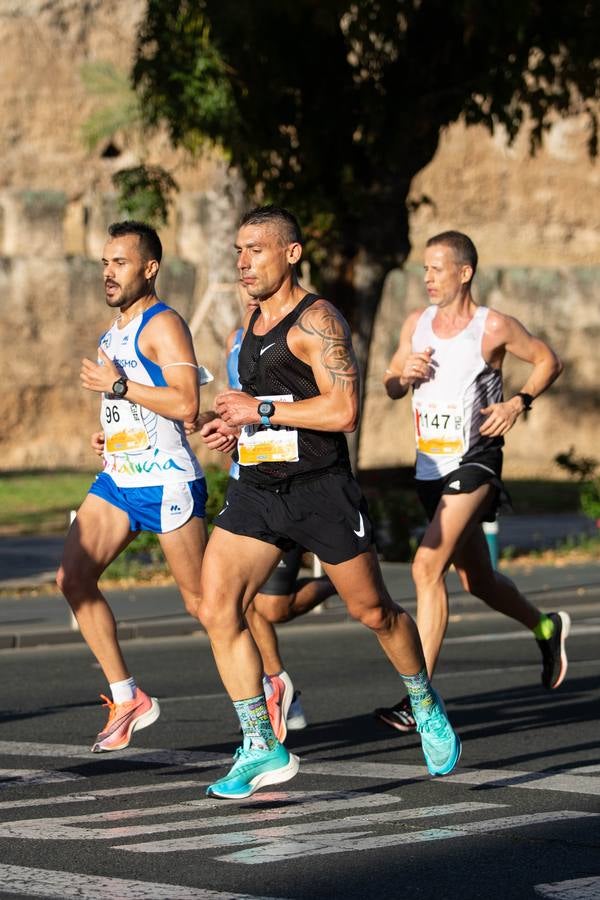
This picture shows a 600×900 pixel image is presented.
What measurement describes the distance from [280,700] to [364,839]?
235 centimetres

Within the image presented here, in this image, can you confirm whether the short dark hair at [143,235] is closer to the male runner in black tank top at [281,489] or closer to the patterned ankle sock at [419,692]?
the male runner in black tank top at [281,489]

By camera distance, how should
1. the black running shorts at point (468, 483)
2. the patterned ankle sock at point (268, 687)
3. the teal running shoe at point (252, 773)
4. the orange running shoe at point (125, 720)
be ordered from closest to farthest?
the teal running shoe at point (252, 773) → the orange running shoe at point (125, 720) → the patterned ankle sock at point (268, 687) → the black running shorts at point (468, 483)

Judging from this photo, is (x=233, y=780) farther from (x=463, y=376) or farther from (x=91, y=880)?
(x=463, y=376)

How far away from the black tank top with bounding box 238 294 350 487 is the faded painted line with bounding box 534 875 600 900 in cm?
196

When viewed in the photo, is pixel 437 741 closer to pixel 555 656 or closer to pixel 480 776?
pixel 480 776

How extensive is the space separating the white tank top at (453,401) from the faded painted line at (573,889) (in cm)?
344

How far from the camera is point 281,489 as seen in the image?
23.1ft

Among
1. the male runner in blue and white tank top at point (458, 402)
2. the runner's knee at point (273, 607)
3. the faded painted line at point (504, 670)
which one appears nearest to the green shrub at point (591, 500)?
the faded painted line at point (504, 670)

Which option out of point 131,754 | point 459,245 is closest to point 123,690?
point 131,754

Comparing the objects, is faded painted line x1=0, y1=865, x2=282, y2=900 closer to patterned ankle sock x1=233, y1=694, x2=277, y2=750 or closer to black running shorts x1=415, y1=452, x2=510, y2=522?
patterned ankle sock x1=233, y1=694, x2=277, y2=750

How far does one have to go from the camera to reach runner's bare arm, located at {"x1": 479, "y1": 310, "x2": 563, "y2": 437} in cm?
880

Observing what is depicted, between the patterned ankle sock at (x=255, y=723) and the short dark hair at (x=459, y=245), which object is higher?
the short dark hair at (x=459, y=245)

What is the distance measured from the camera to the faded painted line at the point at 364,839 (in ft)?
19.7

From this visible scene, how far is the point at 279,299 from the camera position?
7.09m
